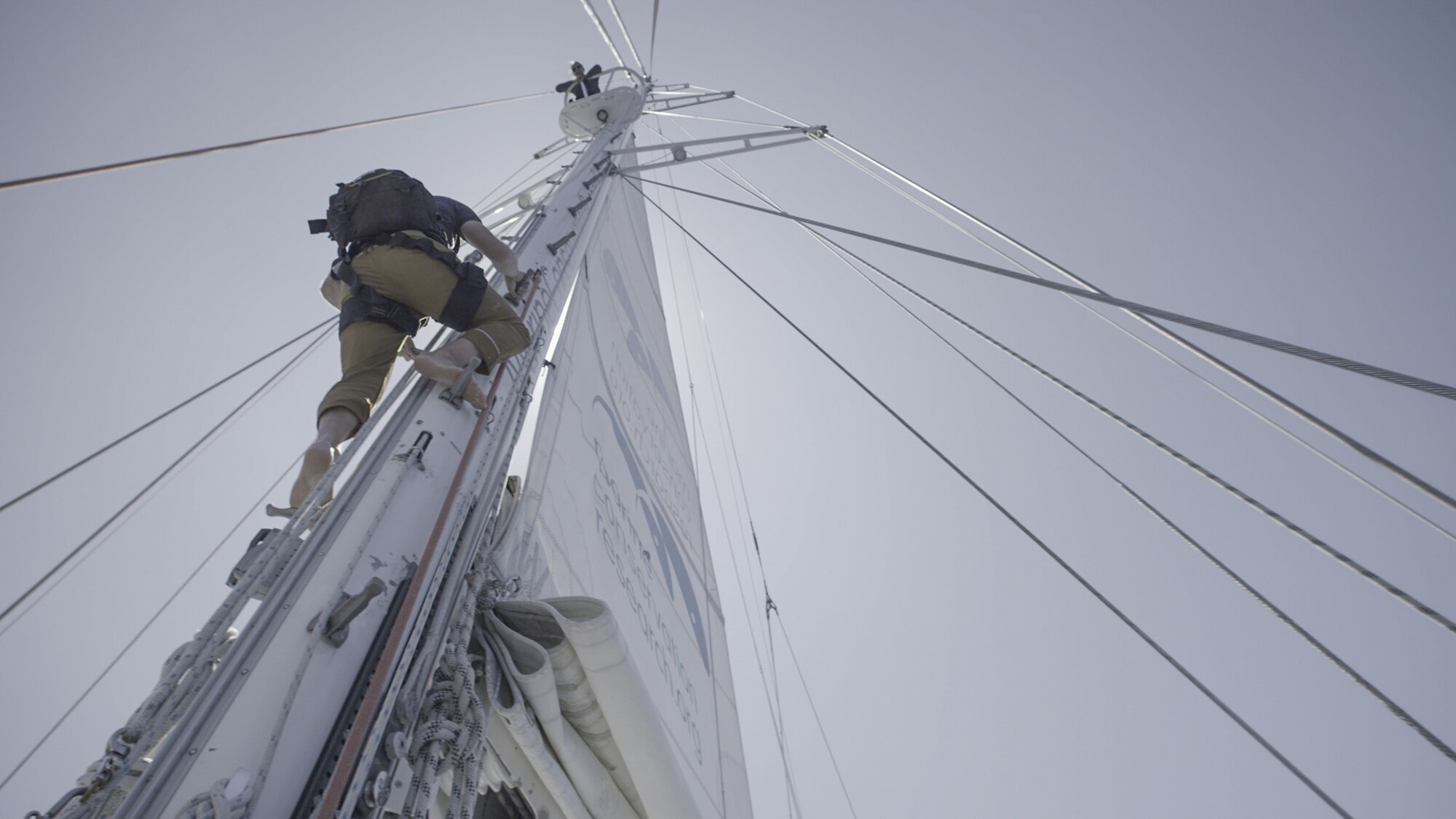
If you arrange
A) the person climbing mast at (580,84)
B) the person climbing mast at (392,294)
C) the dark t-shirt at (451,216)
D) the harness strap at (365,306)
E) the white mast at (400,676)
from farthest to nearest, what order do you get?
1. the person climbing mast at (580,84)
2. the dark t-shirt at (451,216)
3. the harness strap at (365,306)
4. the person climbing mast at (392,294)
5. the white mast at (400,676)

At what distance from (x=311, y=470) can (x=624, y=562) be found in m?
1.09

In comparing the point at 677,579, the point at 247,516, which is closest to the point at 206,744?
the point at 247,516

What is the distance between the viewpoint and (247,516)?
2.27 metres

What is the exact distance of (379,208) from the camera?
6.07 feet

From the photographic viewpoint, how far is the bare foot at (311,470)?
5.31 ft

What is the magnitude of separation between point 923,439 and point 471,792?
5.50 ft

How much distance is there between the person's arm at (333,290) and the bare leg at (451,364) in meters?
0.55

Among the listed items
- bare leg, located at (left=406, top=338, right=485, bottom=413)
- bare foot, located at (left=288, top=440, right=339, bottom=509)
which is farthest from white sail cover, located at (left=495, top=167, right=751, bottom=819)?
bare foot, located at (left=288, top=440, right=339, bottom=509)

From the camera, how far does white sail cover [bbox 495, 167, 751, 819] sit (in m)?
1.54

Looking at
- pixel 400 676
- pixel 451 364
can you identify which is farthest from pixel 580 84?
pixel 400 676

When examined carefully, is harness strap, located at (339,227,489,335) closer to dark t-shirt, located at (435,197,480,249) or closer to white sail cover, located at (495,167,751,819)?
dark t-shirt, located at (435,197,480,249)

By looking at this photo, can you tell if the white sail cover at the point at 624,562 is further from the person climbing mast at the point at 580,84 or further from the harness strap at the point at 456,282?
the person climbing mast at the point at 580,84

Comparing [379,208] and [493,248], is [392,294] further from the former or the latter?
[493,248]

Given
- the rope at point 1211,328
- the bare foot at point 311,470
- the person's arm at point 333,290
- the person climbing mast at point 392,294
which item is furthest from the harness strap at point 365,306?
the rope at point 1211,328
